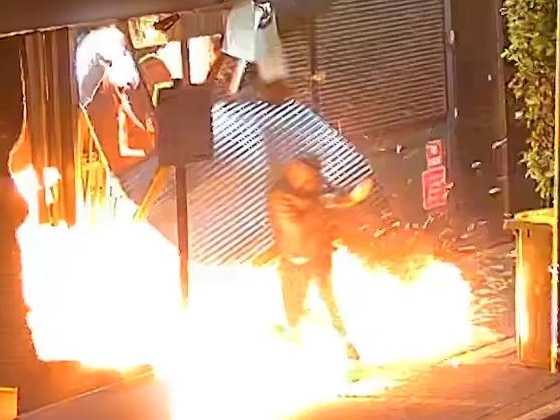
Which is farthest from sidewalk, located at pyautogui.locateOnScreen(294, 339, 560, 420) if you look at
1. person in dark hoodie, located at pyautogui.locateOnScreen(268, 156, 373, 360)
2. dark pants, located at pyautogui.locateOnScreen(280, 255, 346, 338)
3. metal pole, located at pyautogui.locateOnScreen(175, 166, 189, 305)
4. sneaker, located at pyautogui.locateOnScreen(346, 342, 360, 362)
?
metal pole, located at pyautogui.locateOnScreen(175, 166, 189, 305)

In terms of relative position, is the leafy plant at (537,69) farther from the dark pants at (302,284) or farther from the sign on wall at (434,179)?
the sign on wall at (434,179)

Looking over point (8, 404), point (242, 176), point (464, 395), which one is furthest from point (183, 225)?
point (464, 395)

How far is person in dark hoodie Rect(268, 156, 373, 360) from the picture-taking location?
7.84m

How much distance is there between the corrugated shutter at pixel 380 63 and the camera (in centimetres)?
921

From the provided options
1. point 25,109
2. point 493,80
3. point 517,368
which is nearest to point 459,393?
point 517,368

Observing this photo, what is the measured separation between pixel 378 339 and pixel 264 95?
4.81 ft

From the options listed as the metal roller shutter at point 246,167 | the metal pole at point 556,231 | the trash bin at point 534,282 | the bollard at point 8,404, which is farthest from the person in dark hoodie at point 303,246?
the bollard at point 8,404

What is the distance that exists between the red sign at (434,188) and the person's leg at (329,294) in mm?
2167

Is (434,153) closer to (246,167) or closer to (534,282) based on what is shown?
(246,167)

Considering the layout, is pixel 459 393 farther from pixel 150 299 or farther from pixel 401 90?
pixel 401 90

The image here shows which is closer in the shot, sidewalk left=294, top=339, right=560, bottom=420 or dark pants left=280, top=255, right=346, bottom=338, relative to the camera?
sidewalk left=294, top=339, right=560, bottom=420

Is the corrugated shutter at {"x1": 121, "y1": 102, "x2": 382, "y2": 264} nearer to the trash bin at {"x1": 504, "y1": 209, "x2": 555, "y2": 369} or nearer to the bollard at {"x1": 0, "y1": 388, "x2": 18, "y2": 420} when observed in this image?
the trash bin at {"x1": 504, "y1": 209, "x2": 555, "y2": 369}

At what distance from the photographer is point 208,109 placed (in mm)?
7855

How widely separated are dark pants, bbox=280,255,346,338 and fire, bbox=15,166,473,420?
7 centimetres
